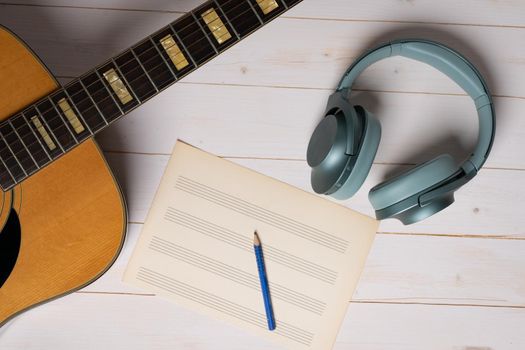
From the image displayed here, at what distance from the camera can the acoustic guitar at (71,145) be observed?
700 mm

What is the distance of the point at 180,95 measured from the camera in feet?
2.82

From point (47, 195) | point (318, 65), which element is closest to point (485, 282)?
point (318, 65)

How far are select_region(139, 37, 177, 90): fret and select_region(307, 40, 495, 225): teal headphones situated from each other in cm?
23

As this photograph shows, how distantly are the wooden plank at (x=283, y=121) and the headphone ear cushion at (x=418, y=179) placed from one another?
0.12 meters

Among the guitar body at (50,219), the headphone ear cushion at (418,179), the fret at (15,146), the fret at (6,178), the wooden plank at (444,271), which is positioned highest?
the fret at (15,146)

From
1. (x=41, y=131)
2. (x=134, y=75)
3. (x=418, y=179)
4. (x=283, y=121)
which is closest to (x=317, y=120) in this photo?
(x=283, y=121)

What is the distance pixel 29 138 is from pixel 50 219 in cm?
12

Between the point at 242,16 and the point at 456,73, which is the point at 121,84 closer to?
the point at 242,16

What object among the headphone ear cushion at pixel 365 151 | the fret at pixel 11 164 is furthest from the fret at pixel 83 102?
the headphone ear cushion at pixel 365 151

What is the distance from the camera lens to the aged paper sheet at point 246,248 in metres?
0.86

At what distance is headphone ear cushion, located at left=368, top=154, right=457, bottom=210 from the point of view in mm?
732

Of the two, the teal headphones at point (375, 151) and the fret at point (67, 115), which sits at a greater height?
the fret at point (67, 115)

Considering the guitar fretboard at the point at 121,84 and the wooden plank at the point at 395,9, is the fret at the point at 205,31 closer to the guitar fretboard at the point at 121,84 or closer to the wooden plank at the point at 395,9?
the guitar fretboard at the point at 121,84

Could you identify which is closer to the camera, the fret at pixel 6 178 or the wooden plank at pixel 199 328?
the fret at pixel 6 178
